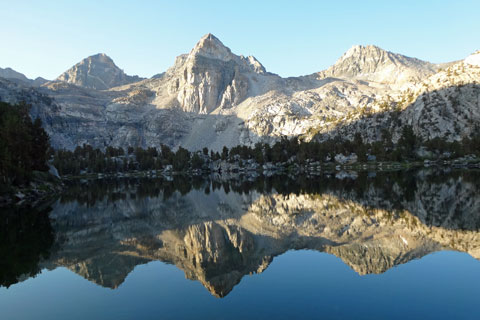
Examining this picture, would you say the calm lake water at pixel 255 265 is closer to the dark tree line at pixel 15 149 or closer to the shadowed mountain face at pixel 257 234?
the shadowed mountain face at pixel 257 234

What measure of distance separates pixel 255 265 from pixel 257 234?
11.0 m

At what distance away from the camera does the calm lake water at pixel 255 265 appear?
54.8 ft

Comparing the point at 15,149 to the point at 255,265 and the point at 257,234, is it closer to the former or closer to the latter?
the point at 257,234

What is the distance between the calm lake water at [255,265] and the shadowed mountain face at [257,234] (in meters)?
0.14

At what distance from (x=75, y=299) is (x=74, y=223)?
28.9m

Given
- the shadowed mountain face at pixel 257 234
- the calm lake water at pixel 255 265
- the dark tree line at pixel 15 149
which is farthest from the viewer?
the dark tree line at pixel 15 149

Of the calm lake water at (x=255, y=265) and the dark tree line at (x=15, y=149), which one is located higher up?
the dark tree line at (x=15, y=149)

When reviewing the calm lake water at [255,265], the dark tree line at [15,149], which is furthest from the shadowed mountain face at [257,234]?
the dark tree line at [15,149]

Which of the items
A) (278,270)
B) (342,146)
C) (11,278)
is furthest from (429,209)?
(342,146)

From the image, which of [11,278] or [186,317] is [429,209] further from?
[11,278]

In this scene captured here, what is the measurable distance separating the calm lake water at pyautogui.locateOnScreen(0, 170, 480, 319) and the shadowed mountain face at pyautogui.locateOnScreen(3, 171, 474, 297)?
0.14m

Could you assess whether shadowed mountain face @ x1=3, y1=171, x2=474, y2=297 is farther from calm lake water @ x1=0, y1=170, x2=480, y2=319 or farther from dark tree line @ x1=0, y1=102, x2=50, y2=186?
dark tree line @ x1=0, y1=102, x2=50, y2=186

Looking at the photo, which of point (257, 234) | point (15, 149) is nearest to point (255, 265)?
point (257, 234)

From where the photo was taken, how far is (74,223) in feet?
149
